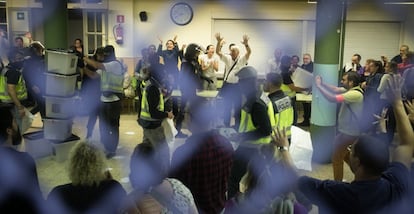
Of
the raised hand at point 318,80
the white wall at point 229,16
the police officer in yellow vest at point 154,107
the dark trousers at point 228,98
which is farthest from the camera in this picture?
the white wall at point 229,16

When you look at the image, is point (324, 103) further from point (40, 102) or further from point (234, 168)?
point (40, 102)

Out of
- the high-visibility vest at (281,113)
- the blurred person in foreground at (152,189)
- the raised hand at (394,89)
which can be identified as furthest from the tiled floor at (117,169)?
the raised hand at (394,89)

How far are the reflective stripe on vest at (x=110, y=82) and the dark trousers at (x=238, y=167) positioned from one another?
2081 millimetres

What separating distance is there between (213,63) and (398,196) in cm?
523

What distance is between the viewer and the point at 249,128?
317cm

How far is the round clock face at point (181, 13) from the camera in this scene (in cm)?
912

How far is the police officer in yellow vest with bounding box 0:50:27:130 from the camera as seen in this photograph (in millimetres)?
4852

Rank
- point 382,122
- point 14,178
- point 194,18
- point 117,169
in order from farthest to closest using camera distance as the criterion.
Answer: point 194,18 → point 117,169 → point 382,122 → point 14,178

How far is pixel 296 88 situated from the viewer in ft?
20.2

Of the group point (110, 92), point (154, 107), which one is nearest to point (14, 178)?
point (154, 107)

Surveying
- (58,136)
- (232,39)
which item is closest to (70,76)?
(58,136)

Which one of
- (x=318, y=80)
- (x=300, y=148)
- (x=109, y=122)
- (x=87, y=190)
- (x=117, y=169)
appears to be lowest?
(x=117, y=169)

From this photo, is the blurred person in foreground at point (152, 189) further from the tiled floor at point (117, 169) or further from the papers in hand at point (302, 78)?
the papers in hand at point (302, 78)

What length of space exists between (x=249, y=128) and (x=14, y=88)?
2770 mm
